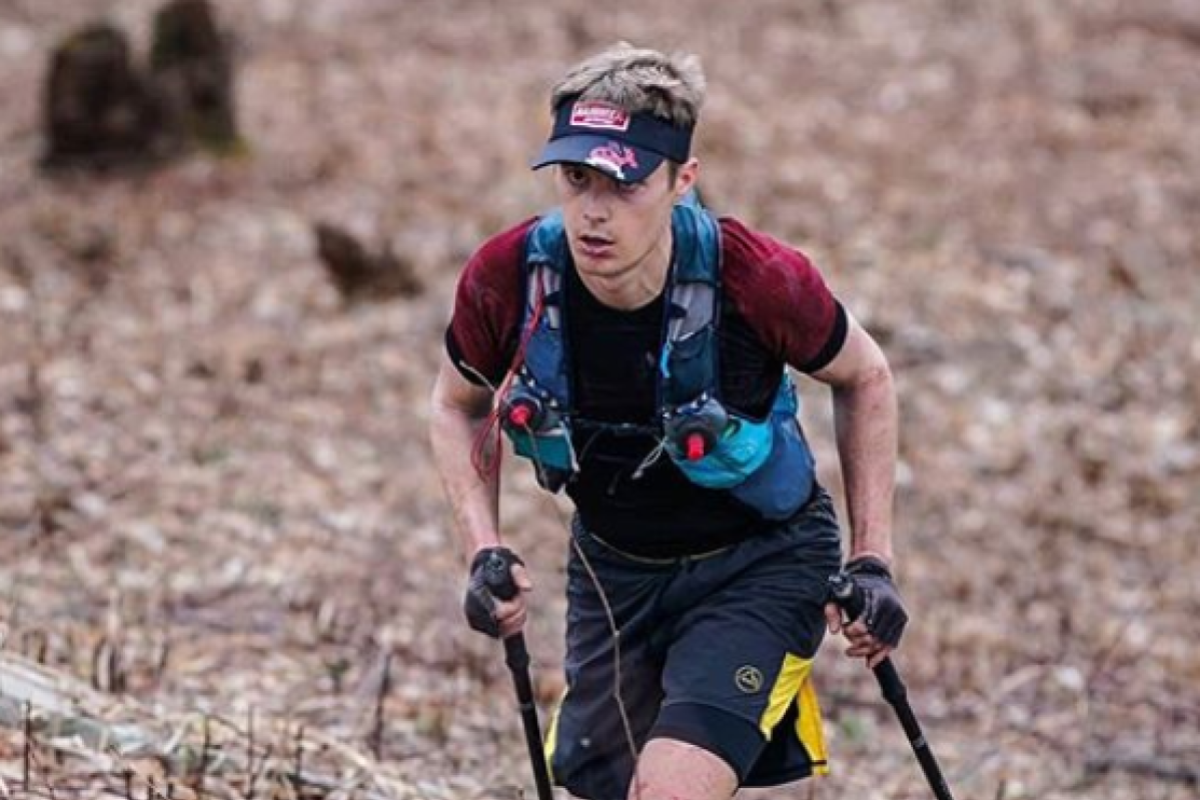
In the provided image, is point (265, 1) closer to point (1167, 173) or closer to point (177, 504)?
point (1167, 173)

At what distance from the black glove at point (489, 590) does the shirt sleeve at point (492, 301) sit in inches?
16.4

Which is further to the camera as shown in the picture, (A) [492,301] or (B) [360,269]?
(B) [360,269]

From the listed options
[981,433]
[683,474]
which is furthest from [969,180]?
[683,474]

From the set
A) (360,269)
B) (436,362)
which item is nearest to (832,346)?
(436,362)

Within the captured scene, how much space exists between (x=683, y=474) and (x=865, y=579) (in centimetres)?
44

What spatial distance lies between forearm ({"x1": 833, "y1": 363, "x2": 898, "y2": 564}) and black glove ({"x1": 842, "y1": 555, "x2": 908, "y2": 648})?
0.47ft

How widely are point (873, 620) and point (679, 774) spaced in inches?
19.4

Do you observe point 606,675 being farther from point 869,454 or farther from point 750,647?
point 869,454

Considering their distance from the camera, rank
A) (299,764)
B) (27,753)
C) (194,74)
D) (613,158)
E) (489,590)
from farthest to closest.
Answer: (194,74)
(299,764)
(27,753)
(489,590)
(613,158)

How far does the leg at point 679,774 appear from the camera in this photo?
436cm

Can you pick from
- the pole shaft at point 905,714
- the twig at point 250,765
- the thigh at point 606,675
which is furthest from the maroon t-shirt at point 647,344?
the twig at point 250,765

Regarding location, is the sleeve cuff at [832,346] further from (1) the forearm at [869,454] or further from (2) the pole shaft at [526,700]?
(2) the pole shaft at [526,700]

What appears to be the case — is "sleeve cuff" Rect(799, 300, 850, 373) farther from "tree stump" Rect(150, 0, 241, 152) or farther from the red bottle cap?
"tree stump" Rect(150, 0, 241, 152)

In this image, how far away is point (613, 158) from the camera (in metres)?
4.30
